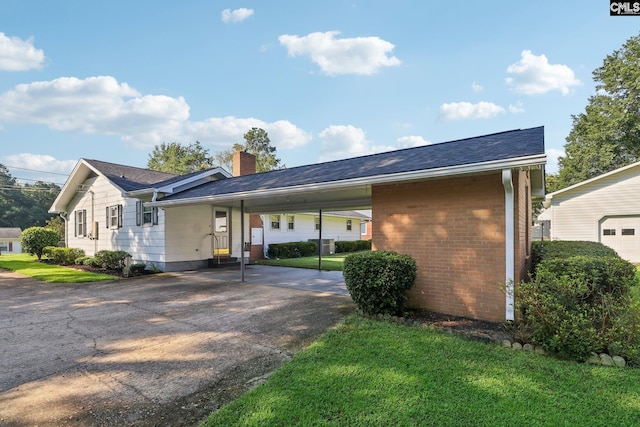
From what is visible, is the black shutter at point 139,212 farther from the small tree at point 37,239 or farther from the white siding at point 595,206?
the white siding at point 595,206

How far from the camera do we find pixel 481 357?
3914mm

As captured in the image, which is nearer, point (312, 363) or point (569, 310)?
point (312, 363)

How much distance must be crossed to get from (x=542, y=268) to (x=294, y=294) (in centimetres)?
543

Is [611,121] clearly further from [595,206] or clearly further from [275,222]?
[275,222]

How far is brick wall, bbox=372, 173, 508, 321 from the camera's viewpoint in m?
5.36

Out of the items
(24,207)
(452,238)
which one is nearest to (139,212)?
(452,238)

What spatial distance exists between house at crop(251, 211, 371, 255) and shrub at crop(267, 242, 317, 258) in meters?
0.58

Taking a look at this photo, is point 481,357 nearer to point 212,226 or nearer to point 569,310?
point 569,310

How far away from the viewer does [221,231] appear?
14695 millimetres

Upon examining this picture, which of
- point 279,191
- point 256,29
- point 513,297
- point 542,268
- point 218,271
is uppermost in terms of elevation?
point 256,29

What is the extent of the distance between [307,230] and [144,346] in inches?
792

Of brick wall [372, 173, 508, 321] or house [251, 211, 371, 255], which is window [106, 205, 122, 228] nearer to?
house [251, 211, 371, 255]

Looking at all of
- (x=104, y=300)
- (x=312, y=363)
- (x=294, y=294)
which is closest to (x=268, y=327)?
(x=312, y=363)

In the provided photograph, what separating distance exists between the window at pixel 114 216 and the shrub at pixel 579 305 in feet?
51.3
